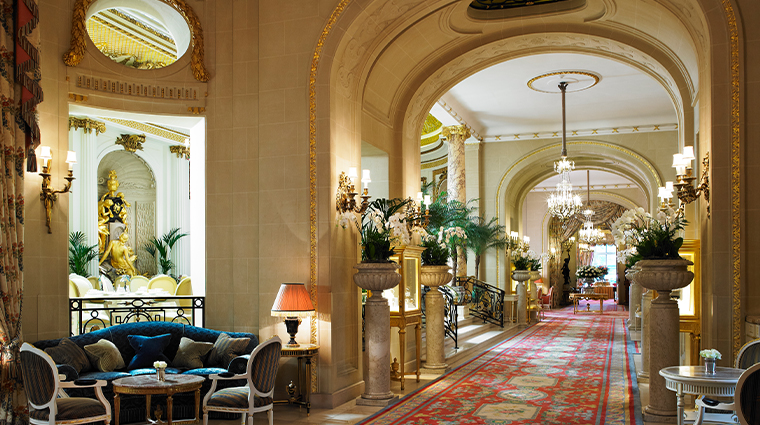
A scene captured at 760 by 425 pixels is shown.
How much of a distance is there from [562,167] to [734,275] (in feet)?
26.8

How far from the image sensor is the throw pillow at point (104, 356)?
6562 mm

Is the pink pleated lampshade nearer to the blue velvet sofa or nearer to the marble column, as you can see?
the blue velvet sofa

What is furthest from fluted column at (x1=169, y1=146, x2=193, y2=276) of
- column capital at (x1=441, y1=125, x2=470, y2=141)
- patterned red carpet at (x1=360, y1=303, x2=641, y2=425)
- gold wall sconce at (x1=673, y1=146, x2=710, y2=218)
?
gold wall sconce at (x1=673, y1=146, x2=710, y2=218)

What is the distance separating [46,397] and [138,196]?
11.8m

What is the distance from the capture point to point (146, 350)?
22.5 ft

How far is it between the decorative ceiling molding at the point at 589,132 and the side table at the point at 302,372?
39.2 ft

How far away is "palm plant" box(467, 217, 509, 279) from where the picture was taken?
16.3 meters

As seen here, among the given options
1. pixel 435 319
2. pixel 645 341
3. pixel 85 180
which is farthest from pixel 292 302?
pixel 85 180

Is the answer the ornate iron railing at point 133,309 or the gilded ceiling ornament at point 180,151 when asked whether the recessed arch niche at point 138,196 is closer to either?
the gilded ceiling ornament at point 180,151

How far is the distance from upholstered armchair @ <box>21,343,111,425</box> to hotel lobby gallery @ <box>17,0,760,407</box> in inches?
61.4

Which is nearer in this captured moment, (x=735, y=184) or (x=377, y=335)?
(x=735, y=184)

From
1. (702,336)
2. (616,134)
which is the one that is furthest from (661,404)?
(616,134)

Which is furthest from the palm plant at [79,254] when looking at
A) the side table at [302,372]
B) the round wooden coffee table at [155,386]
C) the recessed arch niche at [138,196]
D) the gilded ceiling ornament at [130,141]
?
Result: the round wooden coffee table at [155,386]

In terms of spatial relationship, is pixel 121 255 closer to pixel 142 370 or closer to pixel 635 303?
pixel 142 370
